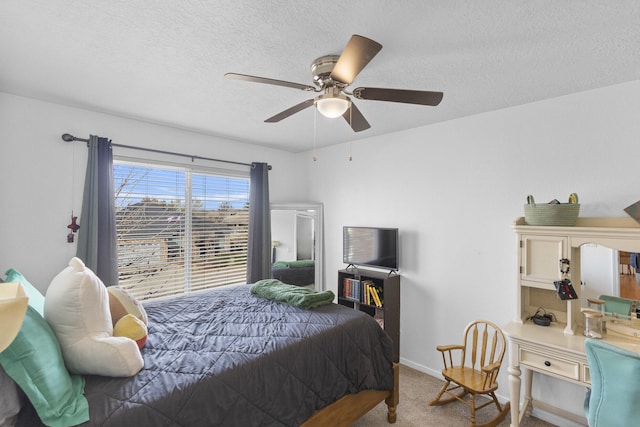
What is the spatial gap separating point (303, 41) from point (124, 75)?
1.29m

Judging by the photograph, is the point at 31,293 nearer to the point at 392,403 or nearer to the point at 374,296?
the point at 392,403

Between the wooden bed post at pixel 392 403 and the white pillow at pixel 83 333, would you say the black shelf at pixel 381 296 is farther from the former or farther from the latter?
the white pillow at pixel 83 333

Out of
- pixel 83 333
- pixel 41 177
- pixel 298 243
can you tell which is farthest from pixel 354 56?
pixel 298 243

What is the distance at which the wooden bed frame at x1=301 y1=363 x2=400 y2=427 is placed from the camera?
1880mm

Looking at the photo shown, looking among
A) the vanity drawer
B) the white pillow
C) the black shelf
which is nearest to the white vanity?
the vanity drawer

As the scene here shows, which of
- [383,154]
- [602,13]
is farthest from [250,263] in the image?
[602,13]

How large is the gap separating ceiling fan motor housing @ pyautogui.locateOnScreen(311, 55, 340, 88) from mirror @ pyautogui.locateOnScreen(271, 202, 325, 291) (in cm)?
249

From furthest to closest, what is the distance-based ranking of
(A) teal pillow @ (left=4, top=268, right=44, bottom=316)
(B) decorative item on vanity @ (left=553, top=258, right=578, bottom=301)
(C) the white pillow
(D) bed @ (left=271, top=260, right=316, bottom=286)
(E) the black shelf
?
(D) bed @ (left=271, top=260, right=316, bottom=286) → (E) the black shelf → (B) decorative item on vanity @ (left=553, top=258, right=578, bottom=301) → (A) teal pillow @ (left=4, top=268, right=44, bottom=316) → (C) the white pillow

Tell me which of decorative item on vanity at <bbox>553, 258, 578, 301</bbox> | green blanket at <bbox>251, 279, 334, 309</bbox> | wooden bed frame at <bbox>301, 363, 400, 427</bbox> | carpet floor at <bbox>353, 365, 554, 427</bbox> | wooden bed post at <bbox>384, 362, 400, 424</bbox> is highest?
decorative item on vanity at <bbox>553, 258, 578, 301</bbox>

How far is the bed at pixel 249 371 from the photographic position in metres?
1.35

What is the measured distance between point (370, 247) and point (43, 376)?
288 cm

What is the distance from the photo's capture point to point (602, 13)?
140 centimetres

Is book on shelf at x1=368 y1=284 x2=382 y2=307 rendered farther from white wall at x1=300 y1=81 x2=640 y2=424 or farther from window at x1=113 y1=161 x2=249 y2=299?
window at x1=113 y1=161 x2=249 y2=299

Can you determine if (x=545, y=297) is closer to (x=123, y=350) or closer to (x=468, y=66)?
(x=468, y=66)
